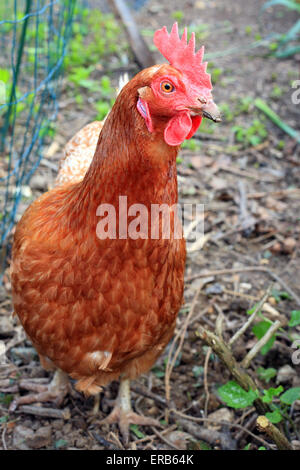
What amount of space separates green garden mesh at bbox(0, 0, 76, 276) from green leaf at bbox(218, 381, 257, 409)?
1.71m

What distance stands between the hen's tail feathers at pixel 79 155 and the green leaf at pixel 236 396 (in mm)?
1379

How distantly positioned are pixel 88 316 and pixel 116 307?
13 centimetres

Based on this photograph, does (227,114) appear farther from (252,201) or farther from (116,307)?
(116,307)

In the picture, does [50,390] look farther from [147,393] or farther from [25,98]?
[25,98]

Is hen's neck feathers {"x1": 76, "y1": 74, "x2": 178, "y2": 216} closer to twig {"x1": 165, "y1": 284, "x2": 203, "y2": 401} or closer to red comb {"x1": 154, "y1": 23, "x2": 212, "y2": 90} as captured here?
red comb {"x1": 154, "y1": 23, "x2": 212, "y2": 90}

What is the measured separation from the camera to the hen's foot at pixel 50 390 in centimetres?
271

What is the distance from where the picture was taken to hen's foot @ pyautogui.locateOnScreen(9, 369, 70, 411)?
2711mm

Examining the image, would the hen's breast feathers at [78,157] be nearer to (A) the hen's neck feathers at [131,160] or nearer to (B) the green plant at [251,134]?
(A) the hen's neck feathers at [131,160]

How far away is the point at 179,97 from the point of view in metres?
1.77

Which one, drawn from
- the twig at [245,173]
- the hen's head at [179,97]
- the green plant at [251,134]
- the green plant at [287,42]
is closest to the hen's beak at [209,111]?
the hen's head at [179,97]

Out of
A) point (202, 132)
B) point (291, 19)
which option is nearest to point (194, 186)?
point (202, 132)

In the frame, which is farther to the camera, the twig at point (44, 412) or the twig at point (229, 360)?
the twig at point (44, 412)

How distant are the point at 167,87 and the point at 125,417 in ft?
5.94

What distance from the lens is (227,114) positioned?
4984 mm
